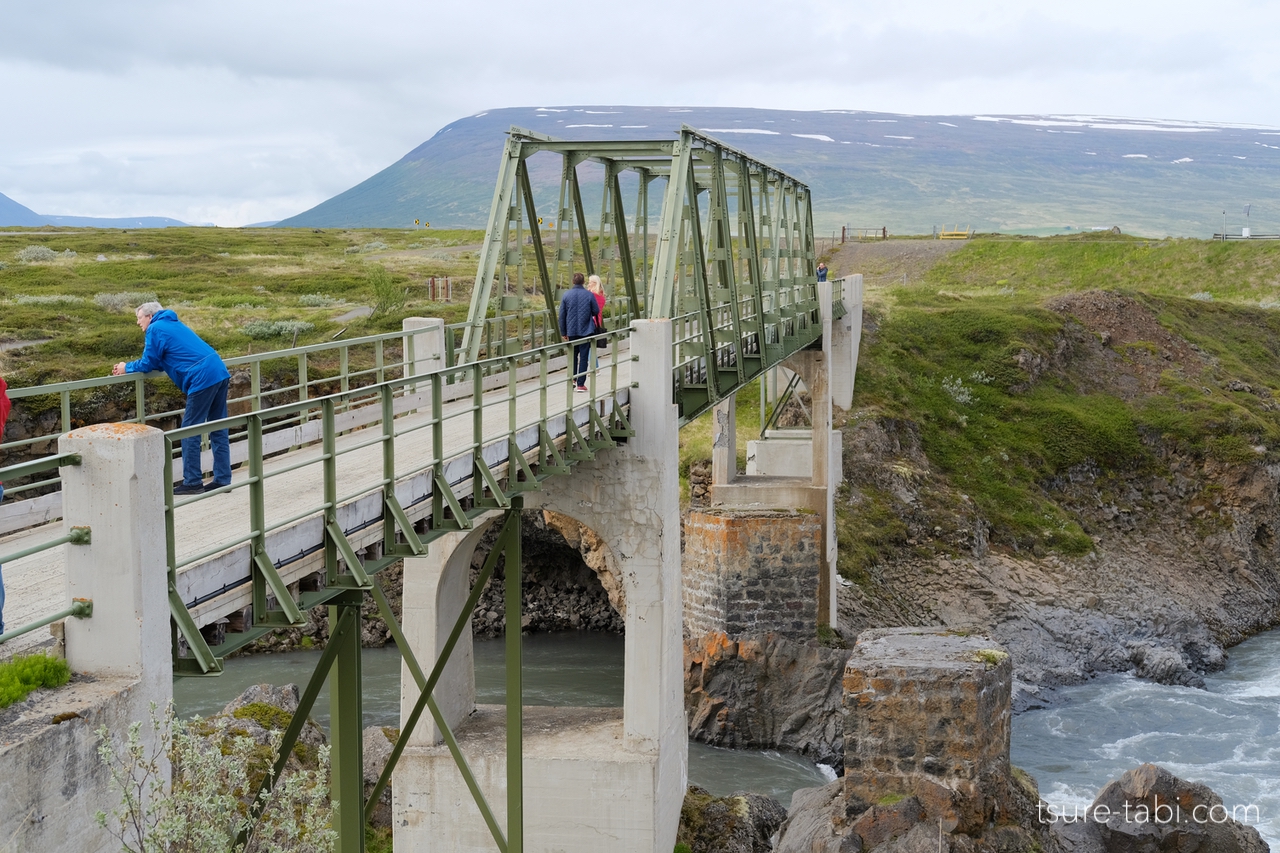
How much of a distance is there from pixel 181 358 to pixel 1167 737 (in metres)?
25.8

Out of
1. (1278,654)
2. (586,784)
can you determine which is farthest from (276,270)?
(586,784)

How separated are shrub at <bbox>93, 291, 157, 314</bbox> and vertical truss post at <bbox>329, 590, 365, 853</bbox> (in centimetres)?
4037

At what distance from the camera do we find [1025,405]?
46.9 meters

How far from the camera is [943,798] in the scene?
53.8 ft

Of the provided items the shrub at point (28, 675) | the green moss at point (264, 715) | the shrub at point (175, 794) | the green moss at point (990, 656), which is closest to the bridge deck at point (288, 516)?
the shrub at point (28, 675)

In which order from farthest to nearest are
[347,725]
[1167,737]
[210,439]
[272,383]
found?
[272,383], [1167,737], [347,725], [210,439]

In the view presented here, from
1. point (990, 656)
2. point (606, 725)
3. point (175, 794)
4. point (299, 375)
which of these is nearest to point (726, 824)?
point (606, 725)

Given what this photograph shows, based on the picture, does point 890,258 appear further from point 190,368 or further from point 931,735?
point 190,368

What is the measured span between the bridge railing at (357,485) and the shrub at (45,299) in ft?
117

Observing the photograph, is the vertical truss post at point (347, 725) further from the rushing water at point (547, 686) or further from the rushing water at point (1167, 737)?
the rushing water at point (1167, 737)

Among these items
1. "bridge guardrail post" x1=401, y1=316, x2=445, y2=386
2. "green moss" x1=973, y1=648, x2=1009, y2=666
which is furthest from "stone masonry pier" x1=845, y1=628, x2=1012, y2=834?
"bridge guardrail post" x1=401, y1=316, x2=445, y2=386

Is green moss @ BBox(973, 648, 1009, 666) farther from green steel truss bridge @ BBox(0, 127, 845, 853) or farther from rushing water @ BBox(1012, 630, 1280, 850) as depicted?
rushing water @ BBox(1012, 630, 1280, 850)

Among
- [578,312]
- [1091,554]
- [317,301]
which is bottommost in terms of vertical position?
[1091,554]

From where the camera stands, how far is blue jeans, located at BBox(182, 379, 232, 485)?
35.4 ft
